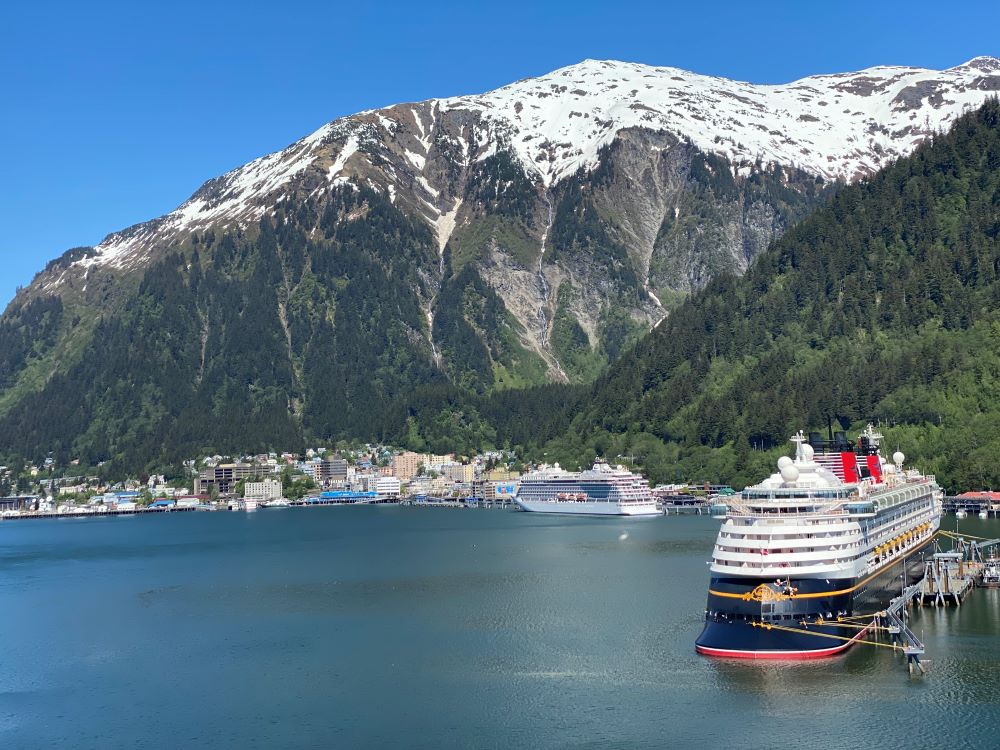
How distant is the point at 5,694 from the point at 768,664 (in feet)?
154

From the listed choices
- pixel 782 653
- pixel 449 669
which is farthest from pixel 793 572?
pixel 449 669

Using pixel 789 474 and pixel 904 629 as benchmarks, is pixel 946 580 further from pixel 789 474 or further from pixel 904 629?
pixel 789 474

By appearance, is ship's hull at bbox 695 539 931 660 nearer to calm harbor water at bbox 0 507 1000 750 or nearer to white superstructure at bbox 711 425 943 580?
white superstructure at bbox 711 425 943 580

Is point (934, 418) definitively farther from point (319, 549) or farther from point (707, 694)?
point (707, 694)

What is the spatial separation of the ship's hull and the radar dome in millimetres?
7569

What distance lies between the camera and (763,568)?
72.9 meters

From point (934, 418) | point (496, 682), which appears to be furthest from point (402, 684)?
point (934, 418)

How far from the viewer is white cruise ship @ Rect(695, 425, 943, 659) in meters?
71.9

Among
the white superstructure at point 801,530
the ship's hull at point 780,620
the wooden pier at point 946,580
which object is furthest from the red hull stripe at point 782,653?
the wooden pier at point 946,580

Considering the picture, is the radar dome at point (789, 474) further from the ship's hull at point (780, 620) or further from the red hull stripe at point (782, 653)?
the red hull stripe at point (782, 653)

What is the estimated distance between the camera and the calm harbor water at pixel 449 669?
62.6 m

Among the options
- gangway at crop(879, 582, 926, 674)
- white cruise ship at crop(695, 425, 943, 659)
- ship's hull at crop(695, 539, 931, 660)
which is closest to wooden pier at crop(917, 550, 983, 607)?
gangway at crop(879, 582, 926, 674)

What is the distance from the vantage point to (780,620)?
7188 centimetres

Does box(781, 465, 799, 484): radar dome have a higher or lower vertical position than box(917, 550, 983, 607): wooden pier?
higher
